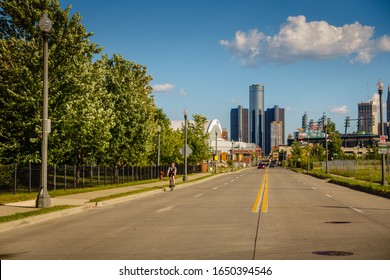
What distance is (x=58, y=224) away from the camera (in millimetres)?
15242

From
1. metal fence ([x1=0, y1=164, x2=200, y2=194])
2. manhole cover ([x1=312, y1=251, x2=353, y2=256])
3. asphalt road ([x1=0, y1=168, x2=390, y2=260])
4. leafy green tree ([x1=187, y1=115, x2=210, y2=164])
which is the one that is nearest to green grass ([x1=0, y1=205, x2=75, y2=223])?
asphalt road ([x1=0, y1=168, x2=390, y2=260])

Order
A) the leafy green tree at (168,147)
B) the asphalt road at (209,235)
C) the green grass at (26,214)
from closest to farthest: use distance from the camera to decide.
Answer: the asphalt road at (209,235) < the green grass at (26,214) < the leafy green tree at (168,147)

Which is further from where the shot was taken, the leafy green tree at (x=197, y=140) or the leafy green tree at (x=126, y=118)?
the leafy green tree at (x=197, y=140)

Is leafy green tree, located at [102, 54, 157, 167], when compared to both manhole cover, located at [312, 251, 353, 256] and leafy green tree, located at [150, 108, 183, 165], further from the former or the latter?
manhole cover, located at [312, 251, 353, 256]

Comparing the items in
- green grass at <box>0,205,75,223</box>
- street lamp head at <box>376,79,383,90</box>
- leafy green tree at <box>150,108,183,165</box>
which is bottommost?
green grass at <box>0,205,75,223</box>

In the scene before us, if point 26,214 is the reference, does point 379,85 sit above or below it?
above

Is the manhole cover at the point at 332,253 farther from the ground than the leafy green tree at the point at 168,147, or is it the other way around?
the leafy green tree at the point at 168,147

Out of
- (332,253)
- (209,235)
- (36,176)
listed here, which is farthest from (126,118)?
(332,253)

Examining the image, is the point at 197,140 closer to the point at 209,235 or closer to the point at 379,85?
→ the point at 379,85

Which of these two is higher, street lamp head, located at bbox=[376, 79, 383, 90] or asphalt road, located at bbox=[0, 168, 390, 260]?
street lamp head, located at bbox=[376, 79, 383, 90]

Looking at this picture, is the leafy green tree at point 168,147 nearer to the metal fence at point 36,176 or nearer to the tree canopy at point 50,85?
the metal fence at point 36,176

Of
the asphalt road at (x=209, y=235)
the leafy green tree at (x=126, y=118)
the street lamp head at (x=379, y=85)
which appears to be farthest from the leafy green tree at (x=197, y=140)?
the asphalt road at (x=209, y=235)

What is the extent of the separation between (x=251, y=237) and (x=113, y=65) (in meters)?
44.6
